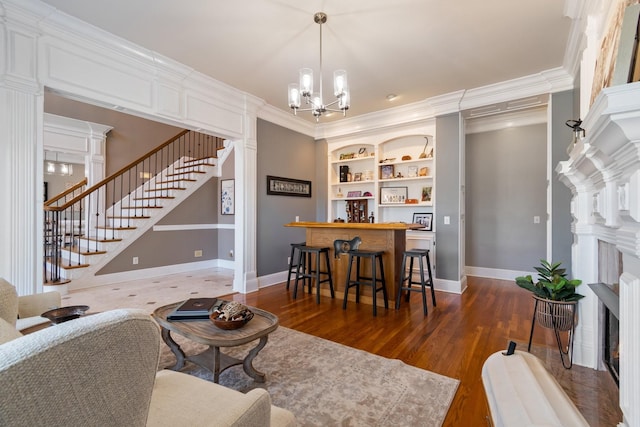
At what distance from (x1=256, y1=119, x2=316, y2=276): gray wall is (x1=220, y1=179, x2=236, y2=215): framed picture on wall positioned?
1.57 m

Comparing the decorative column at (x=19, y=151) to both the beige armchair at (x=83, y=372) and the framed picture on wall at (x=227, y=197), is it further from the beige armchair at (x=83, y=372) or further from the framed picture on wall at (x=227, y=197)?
the framed picture on wall at (x=227, y=197)

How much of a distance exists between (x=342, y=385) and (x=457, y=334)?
1454mm

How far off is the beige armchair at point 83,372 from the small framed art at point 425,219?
474 centimetres

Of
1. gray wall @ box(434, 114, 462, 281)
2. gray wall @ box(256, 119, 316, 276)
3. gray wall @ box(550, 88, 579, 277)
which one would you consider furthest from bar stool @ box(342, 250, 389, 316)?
gray wall @ box(550, 88, 579, 277)

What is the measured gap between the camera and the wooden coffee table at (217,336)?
Result: 70.1 inches

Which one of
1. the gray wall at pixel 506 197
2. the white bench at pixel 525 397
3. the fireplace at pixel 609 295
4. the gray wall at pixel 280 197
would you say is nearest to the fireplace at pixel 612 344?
the fireplace at pixel 609 295

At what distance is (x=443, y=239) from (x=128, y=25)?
4.58m

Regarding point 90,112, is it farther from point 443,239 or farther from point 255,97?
point 443,239

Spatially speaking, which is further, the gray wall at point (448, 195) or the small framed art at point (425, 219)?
the small framed art at point (425, 219)

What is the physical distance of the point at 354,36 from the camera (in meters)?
2.98

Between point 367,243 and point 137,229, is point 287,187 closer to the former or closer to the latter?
point 367,243

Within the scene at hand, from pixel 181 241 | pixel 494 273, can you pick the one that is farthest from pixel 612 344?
pixel 181 241

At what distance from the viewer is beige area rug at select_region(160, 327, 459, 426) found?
1.75m

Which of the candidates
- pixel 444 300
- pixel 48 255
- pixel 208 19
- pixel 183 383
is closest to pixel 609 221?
pixel 183 383
